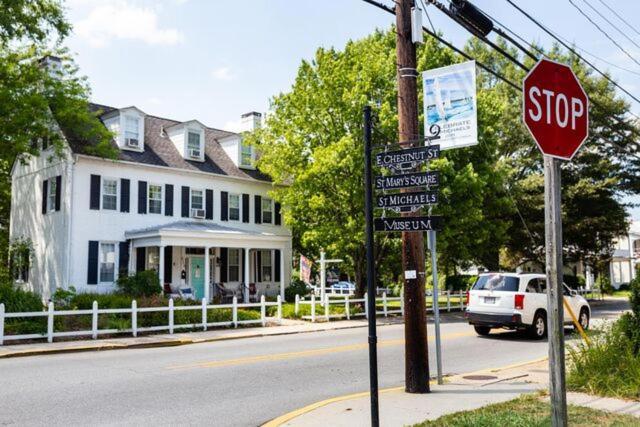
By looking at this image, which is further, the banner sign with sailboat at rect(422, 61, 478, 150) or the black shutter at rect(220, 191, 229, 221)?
the black shutter at rect(220, 191, 229, 221)

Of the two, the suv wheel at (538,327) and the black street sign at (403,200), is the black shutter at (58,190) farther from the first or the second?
the black street sign at (403,200)

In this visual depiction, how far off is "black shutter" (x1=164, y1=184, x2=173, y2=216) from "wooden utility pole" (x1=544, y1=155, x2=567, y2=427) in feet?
83.7

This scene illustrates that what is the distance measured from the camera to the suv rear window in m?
16.9

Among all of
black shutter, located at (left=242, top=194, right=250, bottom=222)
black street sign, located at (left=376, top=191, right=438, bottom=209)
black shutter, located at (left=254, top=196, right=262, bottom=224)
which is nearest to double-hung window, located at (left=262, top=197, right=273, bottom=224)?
black shutter, located at (left=254, top=196, right=262, bottom=224)

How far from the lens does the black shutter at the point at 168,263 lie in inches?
1115

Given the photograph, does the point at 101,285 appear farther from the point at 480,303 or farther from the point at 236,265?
the point at 480,303

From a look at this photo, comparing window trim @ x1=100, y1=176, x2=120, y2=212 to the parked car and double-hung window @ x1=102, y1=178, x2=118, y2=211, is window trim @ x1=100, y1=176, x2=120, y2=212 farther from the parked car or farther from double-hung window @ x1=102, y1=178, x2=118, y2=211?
the parked car

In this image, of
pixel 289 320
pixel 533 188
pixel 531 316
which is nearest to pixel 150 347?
pixel 289 320

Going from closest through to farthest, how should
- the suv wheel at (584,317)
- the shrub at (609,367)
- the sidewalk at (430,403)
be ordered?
the sidewalk at (430,403) < the shrub at (609,367) < the suv wheel at (584,317)

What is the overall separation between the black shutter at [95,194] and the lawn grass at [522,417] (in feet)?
A: 72.7

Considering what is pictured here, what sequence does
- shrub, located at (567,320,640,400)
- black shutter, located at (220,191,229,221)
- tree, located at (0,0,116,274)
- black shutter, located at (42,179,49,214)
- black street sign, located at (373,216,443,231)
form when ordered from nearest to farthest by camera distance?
black street sign, located at (373,216,443,231) < shrub, located at (567,320,640,400) < tree, located at (0,0,116,274) < black shutter, located at (42,179,49,214) < black shutter, located at (220,191,229,221)

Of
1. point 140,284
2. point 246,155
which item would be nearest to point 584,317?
point 140,284

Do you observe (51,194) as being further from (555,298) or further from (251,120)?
(555,298)

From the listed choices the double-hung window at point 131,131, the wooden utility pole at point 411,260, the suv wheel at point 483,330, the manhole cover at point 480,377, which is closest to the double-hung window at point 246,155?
the double-hung window at point 131,131
